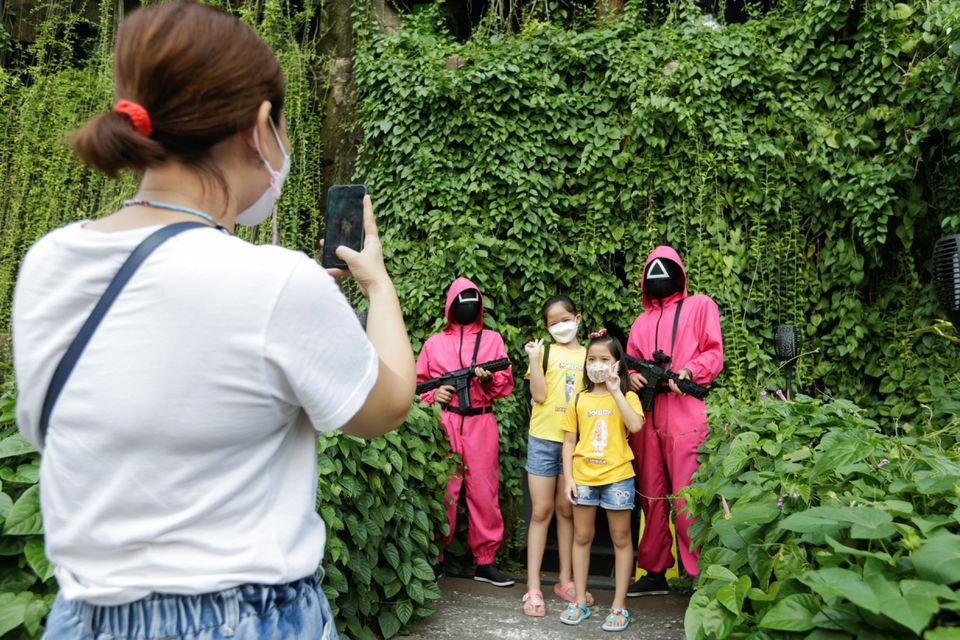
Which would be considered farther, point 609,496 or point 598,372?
point 598,372

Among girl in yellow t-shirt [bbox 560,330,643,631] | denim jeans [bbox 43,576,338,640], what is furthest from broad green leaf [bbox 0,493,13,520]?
girl in yellow t-shirt [bbox 560,330,643,631]

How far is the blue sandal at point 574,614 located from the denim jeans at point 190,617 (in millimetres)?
3787

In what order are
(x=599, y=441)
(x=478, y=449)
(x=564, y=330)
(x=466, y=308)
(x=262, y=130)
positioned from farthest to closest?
1. (x=466, y=308)
2. (x=478, y=449)
3. (x=564, y=330)
4. (x=599, y=441)
5. (x=262, y=130)

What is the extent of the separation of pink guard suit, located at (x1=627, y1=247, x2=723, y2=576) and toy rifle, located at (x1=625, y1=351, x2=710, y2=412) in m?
0.09

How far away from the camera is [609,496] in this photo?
4551 millimetres

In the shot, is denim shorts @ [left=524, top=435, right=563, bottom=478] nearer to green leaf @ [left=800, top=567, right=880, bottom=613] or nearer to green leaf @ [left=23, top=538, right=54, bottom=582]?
green leaf @ [left=23, top=538, right=54, bottom=582]

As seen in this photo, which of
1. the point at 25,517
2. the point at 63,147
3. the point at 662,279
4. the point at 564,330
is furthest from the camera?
the point at 63,147

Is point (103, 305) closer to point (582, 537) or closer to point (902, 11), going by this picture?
point (582, 537)

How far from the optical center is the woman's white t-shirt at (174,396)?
913 millimetres

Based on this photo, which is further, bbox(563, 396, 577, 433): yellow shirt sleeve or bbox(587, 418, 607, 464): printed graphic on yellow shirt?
bbox(563, 396, 577, 433): yellow shirt sleeve

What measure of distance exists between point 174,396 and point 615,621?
402cm

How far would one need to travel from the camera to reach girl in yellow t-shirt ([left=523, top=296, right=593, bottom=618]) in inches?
195

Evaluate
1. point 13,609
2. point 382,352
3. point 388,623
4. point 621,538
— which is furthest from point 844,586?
point 621,538

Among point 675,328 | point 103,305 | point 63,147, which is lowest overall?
point 675,328
